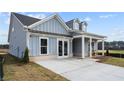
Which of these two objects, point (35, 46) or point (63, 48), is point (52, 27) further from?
point (35, 46)

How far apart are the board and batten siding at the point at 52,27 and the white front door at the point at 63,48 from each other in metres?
1.06

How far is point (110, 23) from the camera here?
15.6 meters

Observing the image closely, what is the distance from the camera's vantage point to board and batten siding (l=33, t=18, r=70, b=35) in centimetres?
1373

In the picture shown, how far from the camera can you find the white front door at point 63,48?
15.2 metres

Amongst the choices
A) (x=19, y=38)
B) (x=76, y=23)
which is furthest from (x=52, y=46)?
(x=76, y=23)

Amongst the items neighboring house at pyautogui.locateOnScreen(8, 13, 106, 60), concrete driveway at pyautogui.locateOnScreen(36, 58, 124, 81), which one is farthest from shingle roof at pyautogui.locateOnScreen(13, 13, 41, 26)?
concrete driveway at pyautogui.locateOnScreen(36, 58, 124, 81)

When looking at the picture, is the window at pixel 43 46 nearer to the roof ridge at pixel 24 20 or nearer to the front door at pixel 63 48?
the front door at pixel 63 48

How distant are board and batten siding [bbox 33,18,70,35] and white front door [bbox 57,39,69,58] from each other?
1063 mm

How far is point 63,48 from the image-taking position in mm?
15531

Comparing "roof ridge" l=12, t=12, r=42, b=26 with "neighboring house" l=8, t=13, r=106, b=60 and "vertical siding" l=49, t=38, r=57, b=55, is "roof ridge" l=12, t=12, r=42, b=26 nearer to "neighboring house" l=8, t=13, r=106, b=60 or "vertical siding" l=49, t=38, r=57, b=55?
"neighboring house" l=8, t=13, r=106, b=60

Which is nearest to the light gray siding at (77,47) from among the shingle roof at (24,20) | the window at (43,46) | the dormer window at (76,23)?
the dormer window at (76,23)
